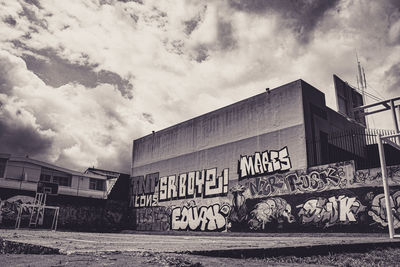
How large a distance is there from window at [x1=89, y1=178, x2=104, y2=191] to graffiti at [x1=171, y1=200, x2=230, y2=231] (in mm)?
15876

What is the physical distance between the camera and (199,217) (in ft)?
64.3

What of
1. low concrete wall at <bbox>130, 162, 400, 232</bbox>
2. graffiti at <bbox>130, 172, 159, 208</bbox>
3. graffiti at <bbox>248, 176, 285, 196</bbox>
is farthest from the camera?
graffiti at <bbox>130, 172, 159, 208</bbox>

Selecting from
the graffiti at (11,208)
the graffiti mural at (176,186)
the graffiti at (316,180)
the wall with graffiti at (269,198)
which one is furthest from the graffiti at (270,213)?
the graffiti at (11,208)

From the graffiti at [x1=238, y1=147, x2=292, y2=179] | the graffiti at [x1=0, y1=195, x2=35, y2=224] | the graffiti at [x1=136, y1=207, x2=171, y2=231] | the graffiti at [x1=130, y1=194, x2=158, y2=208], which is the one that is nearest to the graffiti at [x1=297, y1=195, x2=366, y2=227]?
the graffiti at [x1=238, y1=147, x2=292, y2=179]

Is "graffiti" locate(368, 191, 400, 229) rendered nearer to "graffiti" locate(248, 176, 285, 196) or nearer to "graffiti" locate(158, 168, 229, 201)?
"graffiti" locate(248, 176, 285, 196)

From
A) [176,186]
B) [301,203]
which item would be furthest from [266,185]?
[176,186]

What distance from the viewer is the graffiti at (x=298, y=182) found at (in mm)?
13594

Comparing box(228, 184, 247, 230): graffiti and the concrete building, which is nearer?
the concrete building

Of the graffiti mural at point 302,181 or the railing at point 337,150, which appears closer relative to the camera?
the graffiti mural at point 302,181

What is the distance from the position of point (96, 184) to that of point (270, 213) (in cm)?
2429

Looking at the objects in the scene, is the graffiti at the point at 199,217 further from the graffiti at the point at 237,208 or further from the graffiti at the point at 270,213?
the graffiti at the point at 270,213

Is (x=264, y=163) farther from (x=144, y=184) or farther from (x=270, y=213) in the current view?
(x=144, y=184)

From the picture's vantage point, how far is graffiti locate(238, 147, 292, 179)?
1595 centimetres

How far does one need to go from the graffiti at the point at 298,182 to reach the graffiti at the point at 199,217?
2436 millimetres
